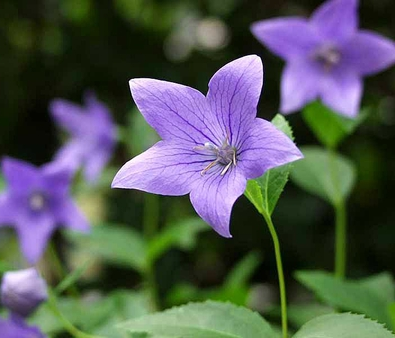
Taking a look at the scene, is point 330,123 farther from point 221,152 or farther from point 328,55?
point 221,152

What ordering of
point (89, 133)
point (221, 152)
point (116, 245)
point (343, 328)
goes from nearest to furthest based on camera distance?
point (343, 328)
point (221, 152)
point (116, 245)
point (89, 133)

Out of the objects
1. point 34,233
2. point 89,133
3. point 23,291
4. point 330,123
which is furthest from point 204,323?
point 89,133

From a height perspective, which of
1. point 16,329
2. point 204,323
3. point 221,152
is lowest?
point 16,329

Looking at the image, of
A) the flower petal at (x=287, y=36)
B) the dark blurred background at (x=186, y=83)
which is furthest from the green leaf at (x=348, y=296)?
the dark blurred background at (x=186, y=83)

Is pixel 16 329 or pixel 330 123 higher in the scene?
pixel 330 123

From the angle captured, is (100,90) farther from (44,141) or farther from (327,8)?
(327,8)

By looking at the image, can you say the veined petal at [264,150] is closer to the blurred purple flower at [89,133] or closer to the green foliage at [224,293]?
the green foliage at [224,293]

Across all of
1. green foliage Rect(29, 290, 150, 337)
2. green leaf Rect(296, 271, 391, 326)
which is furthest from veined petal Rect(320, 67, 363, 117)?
green foliage Rect(29, 290, 150, 337)
